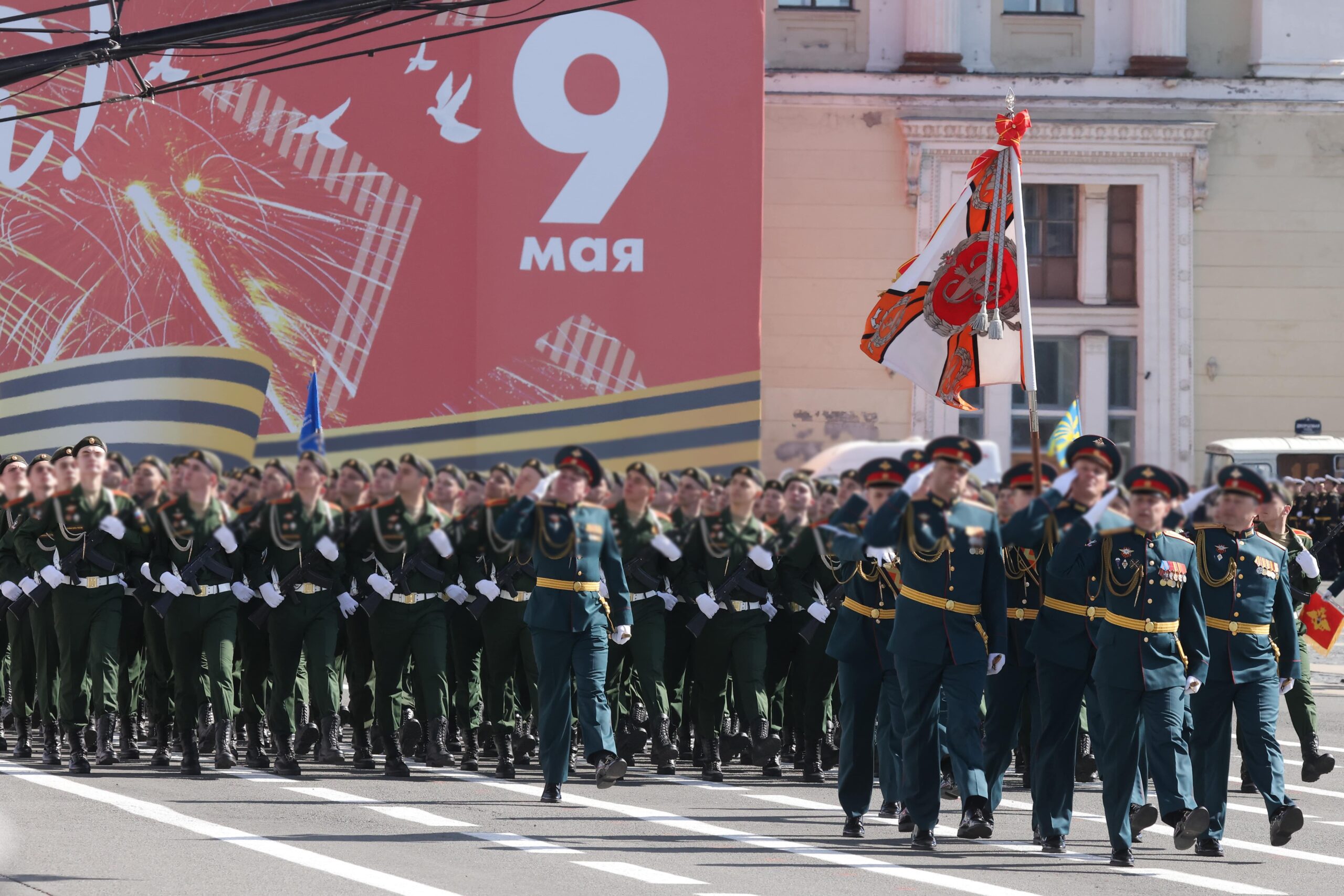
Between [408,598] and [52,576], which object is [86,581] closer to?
[52,576]

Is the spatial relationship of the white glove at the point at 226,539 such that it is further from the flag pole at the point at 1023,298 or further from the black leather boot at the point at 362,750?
the flag pole at the point at 1023,298

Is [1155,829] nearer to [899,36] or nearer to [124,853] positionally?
[124,853]

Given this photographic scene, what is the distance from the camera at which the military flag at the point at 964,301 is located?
47.6ft

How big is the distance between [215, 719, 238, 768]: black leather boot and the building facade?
1748 cm

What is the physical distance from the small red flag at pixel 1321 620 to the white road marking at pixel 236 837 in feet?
25.4

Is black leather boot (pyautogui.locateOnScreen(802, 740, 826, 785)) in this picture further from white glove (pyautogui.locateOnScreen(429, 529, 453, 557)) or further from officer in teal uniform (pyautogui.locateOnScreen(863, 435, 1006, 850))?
officer in teal uniform (pyautogui.locateOnScreen(863, 435, 1006, 850))

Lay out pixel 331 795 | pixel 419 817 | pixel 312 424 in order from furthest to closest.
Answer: pixel 312 424, pixel 331 795, pixel 419 817

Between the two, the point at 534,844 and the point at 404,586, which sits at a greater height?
the point at 404,586

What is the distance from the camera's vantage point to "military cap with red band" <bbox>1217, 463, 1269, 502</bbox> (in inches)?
431

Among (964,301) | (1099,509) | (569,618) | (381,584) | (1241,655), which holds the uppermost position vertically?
(964,301)

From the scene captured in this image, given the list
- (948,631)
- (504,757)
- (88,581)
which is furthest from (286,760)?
(948,631)

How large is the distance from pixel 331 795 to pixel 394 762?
1.03m

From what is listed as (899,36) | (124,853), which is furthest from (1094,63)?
(124,853)

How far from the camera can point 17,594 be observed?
1402 centimetres
